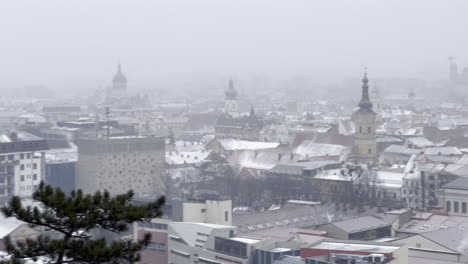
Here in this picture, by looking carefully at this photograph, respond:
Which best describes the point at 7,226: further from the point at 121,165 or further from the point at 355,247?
the point at 121,165

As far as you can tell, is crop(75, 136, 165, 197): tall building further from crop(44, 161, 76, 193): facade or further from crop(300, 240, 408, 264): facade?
crop(300, 240, 408, 264): facade

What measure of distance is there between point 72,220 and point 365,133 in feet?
142

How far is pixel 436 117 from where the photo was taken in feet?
275

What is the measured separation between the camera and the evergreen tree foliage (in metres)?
9.92

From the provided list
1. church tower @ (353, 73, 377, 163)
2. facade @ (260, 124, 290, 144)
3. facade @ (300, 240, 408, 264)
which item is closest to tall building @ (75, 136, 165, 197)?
church tower @ (353, 73, 377, 163)

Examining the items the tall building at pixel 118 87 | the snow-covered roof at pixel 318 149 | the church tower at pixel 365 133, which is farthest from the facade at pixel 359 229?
the tall building at pixel 118 87

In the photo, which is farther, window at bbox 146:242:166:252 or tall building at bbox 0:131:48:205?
tall building at bbox 0:131:48:205

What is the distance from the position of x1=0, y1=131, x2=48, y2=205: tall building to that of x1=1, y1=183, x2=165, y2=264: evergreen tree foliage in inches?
1355

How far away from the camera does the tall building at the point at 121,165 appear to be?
162 feet

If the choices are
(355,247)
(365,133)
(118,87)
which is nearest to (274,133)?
(365,133)

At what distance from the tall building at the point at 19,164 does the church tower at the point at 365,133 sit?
14995mm

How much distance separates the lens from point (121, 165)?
50594 millimetres

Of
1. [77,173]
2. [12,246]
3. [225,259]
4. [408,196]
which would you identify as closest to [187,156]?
[77,173]

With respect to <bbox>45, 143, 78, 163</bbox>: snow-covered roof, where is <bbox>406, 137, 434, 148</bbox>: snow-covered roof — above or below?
above
